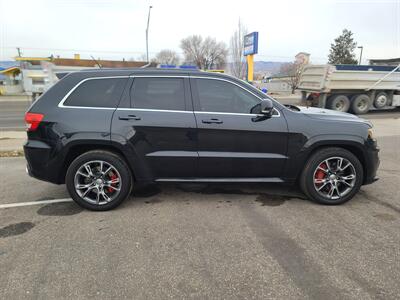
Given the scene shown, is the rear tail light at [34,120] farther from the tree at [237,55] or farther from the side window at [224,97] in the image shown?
the tree at [237,55]

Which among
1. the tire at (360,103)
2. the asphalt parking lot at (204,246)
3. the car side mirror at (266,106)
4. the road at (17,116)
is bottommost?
the road at (17,116)

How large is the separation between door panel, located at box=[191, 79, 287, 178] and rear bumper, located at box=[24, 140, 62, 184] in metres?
1.88

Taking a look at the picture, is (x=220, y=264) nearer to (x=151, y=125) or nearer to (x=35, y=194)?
(x=151, y=125)

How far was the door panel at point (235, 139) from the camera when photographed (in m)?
3.88

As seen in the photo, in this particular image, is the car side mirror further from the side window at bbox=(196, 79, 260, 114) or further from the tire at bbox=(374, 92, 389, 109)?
the tire at bbox=(374, 92, 389, 109)

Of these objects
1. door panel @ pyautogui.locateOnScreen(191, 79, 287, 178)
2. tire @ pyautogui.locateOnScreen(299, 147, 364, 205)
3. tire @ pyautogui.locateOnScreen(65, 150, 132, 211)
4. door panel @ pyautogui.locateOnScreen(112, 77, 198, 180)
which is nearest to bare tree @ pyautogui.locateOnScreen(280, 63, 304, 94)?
tire @ pyautogui.locateOnScreen(299, 147, 364, 205)

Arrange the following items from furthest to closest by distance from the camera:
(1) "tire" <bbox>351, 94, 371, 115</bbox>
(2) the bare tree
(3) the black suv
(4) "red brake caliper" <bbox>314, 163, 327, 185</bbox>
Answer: (2) the bare tree → (1) "tire" <bbox>351, 94, 371, 115</bbox> → (4) "red brake caliper" <bbox>314, 163, 327, 185</bbox> → (3) the black suv

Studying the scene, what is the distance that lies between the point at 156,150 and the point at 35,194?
2176mm

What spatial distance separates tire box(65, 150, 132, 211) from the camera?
3873mm

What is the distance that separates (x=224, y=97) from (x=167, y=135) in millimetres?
892

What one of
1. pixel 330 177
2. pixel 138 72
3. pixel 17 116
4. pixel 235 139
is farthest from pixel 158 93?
pixel 17 116

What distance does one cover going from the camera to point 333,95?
15.3 metres

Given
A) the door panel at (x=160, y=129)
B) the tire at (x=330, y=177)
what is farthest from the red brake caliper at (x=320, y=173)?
the door panel at (x=160, y=129)

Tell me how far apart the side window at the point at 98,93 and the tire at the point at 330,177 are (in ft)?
8.80
